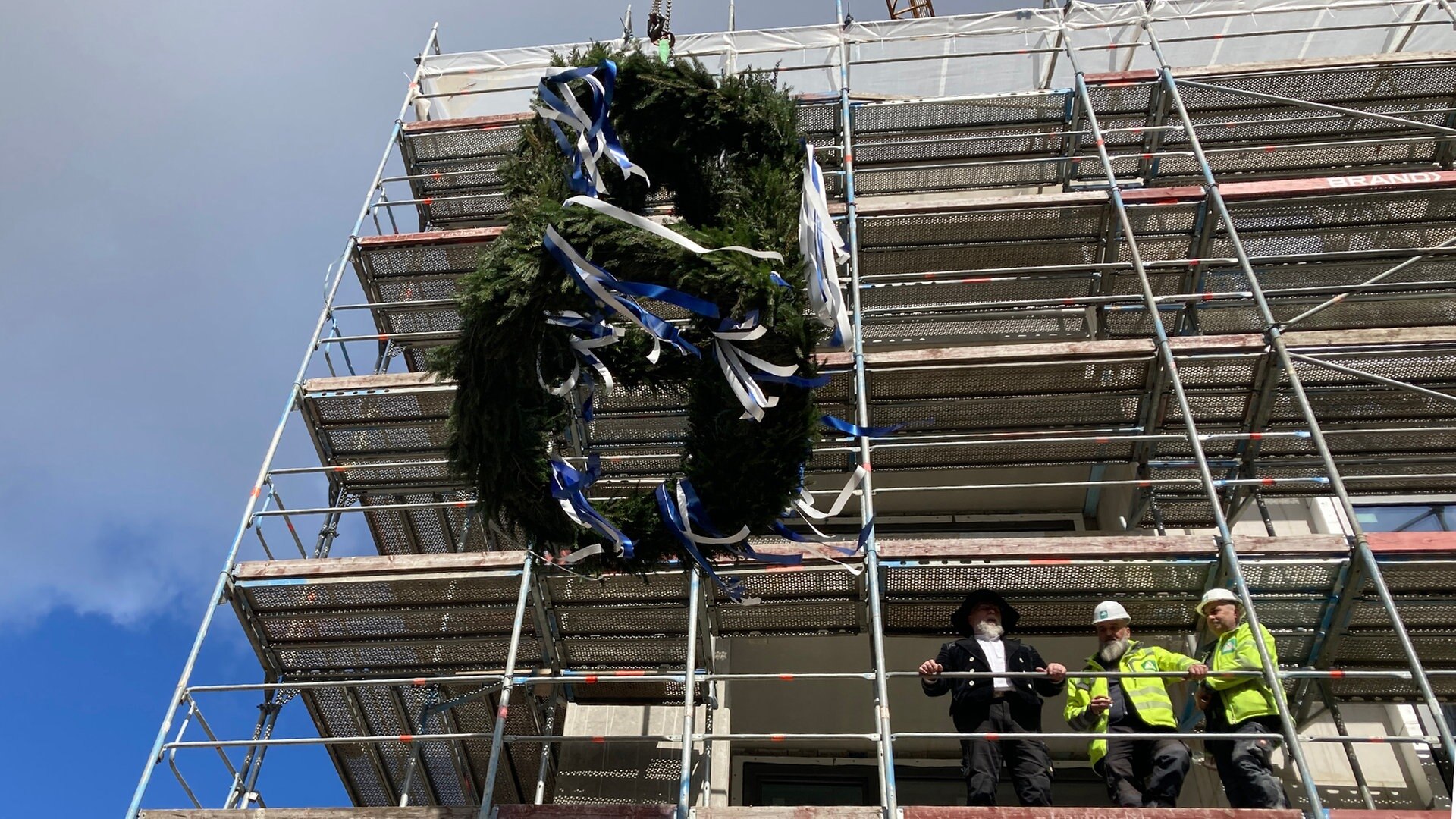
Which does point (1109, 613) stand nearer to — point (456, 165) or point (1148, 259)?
point (1148, 259)

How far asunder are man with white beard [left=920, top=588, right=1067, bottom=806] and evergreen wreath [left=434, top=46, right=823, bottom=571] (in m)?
1.52

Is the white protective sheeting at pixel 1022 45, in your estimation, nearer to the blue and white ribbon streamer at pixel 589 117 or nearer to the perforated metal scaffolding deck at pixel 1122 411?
the perforated metal scaffolding deck at pixel 1122 411

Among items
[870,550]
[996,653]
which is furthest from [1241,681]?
[870,550]

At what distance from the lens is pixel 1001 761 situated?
738cm

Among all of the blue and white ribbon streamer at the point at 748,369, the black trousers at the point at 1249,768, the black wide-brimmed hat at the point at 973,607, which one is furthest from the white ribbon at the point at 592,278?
the black trousers at the point at 1249,768

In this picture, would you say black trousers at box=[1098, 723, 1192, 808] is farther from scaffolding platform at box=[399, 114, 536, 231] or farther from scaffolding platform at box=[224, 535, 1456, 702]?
scaffolding platform at box=[399, 114, 536, 231]

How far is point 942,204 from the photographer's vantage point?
10469 millimetres

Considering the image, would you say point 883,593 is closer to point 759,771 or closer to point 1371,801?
point 759,771

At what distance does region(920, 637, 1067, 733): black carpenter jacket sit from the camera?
24.0 feet

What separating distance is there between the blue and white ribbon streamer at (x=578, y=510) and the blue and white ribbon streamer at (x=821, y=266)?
1.58m

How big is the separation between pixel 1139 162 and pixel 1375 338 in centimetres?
360

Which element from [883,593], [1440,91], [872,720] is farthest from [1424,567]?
[1440,91]

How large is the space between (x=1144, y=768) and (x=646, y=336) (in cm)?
378

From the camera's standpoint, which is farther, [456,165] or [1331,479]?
[456,165]
